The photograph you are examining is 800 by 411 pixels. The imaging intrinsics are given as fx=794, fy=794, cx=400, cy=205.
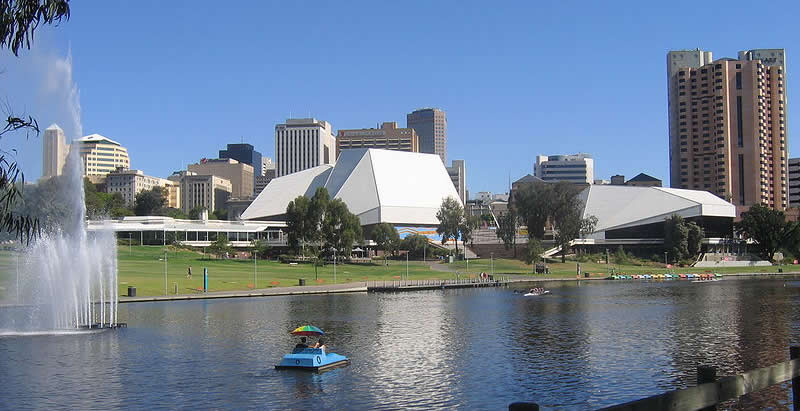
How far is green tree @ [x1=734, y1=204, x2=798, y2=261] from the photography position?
538 ft

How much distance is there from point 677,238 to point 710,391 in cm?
15669

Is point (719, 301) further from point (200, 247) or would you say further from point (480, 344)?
point (200, 247)

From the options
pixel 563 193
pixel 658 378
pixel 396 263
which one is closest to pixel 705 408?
pixel 658 378

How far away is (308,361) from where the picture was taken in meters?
34.9

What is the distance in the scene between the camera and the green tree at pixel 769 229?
164 meters

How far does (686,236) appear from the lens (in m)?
158

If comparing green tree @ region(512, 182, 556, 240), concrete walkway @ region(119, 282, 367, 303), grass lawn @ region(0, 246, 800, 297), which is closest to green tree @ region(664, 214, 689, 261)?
grass lawn @ region(0, 246, 800, 297)

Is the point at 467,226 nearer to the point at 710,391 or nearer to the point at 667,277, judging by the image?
the point at 667,277

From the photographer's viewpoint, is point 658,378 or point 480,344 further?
point 480,344

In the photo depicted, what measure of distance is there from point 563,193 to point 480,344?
121774 millimetres

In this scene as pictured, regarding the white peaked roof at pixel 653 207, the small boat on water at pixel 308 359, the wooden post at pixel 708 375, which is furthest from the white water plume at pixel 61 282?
the white peaked roof at pixel 653 207

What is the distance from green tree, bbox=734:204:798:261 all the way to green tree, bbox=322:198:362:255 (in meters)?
87.3

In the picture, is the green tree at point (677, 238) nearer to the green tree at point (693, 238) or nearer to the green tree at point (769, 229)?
the green tree at point (693, 238)

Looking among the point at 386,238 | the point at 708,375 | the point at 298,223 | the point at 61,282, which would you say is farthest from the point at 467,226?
the point at 708,375
